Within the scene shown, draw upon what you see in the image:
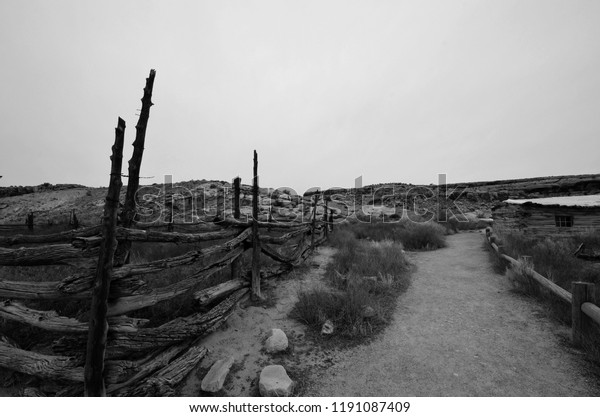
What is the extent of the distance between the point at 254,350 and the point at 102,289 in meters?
1.98

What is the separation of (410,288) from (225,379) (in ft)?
15.2

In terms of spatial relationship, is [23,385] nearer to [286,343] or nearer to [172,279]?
[172,279]

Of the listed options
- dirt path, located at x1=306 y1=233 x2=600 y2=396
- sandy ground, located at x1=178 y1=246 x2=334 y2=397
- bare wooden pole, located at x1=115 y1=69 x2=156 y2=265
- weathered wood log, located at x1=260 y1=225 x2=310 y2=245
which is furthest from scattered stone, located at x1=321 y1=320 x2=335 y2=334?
bare wooden pole, located at x1=115 y1=69 x2=156 y2=265

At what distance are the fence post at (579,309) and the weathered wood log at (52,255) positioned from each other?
5.73 metres

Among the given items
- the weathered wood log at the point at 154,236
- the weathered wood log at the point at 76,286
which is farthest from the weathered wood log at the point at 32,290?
the weathered wood log at the point at 154,236

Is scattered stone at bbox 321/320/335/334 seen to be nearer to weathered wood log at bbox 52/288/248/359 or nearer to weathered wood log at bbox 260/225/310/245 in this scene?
weathered wood log at bbox 52/288/248/359

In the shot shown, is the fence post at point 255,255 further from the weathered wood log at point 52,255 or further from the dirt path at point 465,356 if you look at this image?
the weathered wood log at point 52,255

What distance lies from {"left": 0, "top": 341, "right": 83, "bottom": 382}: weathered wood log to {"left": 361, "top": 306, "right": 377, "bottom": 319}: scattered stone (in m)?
3.57

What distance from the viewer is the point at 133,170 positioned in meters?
2.59

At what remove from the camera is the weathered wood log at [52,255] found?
8.15 ft

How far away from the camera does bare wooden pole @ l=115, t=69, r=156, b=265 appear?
2.55 metres

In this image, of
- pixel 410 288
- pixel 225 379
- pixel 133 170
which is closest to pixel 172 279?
pixel 225 379

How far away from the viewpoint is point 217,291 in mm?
3770
